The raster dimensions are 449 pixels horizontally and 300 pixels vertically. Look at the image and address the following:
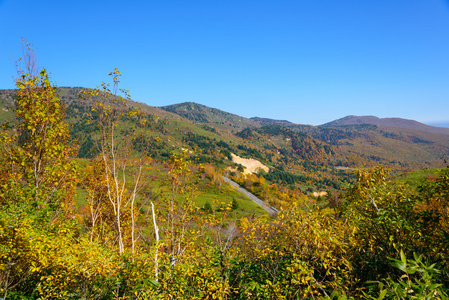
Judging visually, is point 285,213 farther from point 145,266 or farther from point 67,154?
point 67,154

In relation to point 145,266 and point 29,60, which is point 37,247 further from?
point 29,60

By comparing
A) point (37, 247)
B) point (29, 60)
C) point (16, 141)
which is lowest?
point (37, 247)

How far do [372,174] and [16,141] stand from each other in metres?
16.4

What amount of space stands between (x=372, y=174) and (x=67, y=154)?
1613 cm

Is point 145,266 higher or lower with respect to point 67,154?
lower

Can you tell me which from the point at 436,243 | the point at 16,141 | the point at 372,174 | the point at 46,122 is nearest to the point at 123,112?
the point at 46,122

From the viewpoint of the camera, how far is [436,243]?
6.40 meters

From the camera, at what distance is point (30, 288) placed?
8664 mm

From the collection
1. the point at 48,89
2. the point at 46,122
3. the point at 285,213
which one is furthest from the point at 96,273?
the point at 48,89

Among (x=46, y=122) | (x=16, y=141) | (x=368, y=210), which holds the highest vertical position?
(x=46, y=122)

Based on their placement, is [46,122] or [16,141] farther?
[16,141]

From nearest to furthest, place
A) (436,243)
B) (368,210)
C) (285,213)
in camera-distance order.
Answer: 1. (436,243)
2. (285,213)
3. (368,210)

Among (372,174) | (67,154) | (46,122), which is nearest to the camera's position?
(372,174)

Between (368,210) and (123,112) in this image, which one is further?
(123,112)
